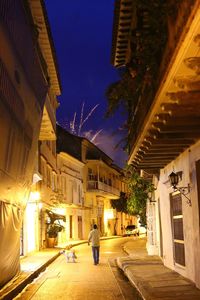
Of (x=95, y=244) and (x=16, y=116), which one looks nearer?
(x=16, y=116)

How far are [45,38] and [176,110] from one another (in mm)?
12860

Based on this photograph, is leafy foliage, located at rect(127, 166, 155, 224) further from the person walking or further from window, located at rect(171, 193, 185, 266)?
window, located at rect(171, 193, 185, 266)

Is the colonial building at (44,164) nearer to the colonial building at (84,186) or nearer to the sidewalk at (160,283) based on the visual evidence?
the colonial building at (84,186)

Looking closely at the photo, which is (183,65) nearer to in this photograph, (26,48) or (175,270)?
(26,48)

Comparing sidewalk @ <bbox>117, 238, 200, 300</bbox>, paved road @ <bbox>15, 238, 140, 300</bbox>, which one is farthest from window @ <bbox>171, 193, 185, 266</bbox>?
paved road @ <bbox>15, 238, 140, 300</bbox>

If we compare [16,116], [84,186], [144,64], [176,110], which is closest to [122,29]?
[16,116]

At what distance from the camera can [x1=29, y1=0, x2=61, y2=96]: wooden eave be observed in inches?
742

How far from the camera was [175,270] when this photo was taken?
15984 millimetres

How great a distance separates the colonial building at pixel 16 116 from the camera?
11125mm

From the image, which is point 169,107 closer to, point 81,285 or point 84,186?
point 81,285

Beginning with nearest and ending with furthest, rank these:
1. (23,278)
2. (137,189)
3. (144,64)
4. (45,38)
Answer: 1. (144,64)
2. (23,278)
3. (45,38)
4. (137,189)

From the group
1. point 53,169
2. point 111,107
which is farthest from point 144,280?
point 53,169

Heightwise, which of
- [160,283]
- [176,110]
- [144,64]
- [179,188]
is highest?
[144,64]

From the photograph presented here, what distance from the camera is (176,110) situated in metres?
10.1
